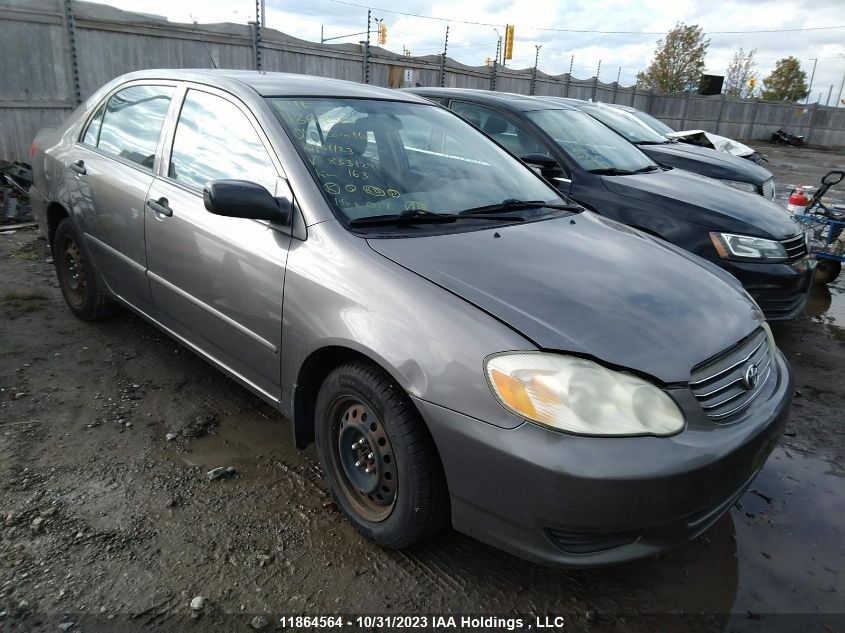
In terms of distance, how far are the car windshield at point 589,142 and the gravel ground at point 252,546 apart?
2715mm

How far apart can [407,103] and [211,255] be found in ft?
4.58

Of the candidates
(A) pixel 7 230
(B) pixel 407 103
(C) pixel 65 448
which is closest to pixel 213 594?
(C) pixel 65 448

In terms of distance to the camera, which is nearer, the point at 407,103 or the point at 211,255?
the point at 211,255

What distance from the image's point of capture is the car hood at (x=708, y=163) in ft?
24.8

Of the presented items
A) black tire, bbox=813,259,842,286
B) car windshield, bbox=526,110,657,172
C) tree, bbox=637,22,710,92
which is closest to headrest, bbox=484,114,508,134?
car windshield, bbox=526,110,657,172

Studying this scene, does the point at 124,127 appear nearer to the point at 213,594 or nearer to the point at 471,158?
the point at 471,158

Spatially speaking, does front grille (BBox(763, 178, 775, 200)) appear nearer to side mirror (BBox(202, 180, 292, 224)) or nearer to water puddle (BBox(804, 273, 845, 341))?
water puddle (BBox(804, 273, 845, 341))

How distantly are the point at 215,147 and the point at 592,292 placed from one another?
6.15ft

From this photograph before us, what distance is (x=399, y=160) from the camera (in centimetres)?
296

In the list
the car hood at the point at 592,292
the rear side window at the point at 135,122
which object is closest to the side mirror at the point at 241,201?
the car hood at the point at 592,292

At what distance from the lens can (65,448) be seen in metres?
2.89

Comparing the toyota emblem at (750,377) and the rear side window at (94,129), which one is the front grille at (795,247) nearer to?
the toyota emblem at (750,377)

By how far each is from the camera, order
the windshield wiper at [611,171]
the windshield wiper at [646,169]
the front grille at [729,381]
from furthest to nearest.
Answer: the windshield wiper at [646,169] → the windshield wiper at [611,171] → the front grille at [729,381]

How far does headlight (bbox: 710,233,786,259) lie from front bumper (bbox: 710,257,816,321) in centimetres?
6
